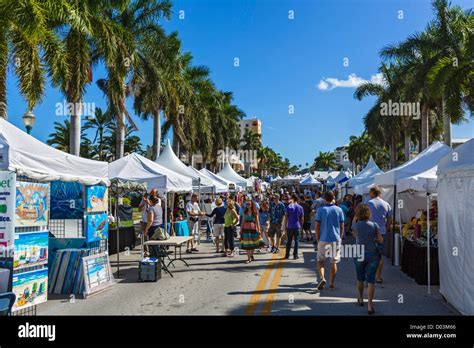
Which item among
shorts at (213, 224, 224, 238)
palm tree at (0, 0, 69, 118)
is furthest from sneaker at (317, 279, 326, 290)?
palm tree at (0, 0, 69, 118)

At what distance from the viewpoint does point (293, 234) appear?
1253cm

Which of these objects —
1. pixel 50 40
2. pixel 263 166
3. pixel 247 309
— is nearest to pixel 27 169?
pixel 247 309

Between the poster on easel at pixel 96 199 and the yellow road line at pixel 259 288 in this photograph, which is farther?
the poster on easel at pixel 96 199

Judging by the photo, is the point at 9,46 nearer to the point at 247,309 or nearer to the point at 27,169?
the point at 27,169

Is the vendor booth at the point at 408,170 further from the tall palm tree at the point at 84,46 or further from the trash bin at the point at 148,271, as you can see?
the tall palm tree at the point at 84,46

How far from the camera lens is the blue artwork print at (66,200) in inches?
372

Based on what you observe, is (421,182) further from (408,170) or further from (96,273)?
(96,273)

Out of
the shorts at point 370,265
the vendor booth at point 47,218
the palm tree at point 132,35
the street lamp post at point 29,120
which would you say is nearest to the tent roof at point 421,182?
the shorts at point 370,265

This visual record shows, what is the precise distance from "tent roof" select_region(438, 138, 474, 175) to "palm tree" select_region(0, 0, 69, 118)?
9.81 meters

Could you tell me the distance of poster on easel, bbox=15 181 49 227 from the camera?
7.42 m

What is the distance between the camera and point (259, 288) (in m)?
8.93

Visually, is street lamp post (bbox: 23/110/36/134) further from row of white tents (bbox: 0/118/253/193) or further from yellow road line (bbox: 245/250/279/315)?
yellow road line (bbox: 245/250/279/315)

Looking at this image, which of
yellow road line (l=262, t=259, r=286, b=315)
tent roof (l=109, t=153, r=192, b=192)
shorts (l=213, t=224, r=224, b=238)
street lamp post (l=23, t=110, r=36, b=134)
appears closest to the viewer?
yellow road line (l=262, t=259, r=286, b=315)
